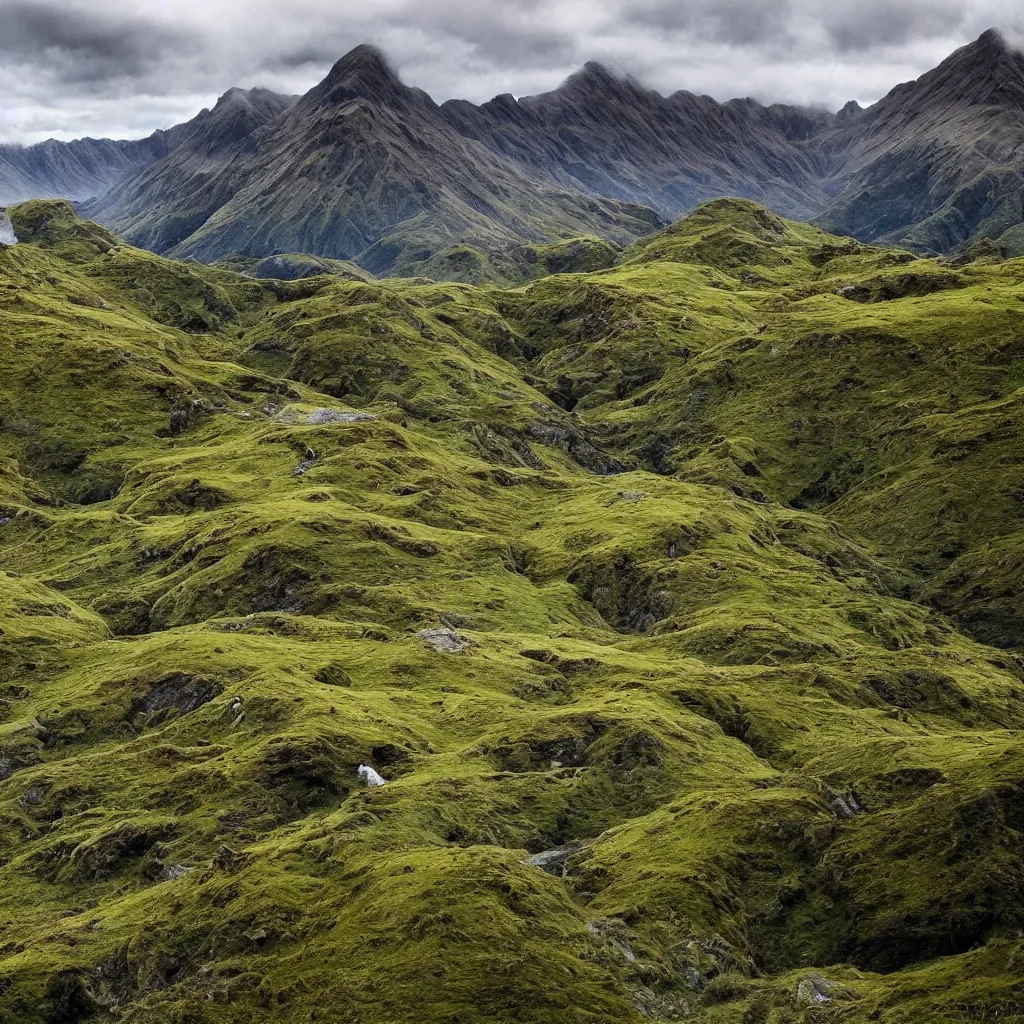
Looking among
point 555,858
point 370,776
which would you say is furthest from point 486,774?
point 555,858

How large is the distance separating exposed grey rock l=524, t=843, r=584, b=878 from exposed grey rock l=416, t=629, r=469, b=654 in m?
41.1

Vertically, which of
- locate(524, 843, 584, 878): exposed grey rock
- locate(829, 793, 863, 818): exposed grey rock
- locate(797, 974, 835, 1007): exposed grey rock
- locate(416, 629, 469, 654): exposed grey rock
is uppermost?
locate(416, 629, 469, 654): exposed grey rock

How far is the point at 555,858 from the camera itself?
231 ft

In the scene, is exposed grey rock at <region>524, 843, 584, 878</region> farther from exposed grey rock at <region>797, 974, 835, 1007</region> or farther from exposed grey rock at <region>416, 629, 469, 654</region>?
exposed grey rock at <region>416, 629, 469, 654</region>

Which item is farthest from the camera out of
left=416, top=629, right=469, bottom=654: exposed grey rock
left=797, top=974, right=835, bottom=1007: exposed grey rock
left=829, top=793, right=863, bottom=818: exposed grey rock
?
left=416, top=629, right=469, bottom=654: exposed grey rock

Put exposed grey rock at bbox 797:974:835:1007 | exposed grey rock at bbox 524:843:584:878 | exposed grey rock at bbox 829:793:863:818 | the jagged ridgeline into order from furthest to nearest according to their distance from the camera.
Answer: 1. exposed grey rock at bbox 829:793:863:818
2. exposed grey rock at bbox 524:843:584:878
3. the jagged ridgeline
4. exposed grey rock at bbox 797:974:835:1007

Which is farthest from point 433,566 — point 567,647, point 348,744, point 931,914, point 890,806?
point 931,914

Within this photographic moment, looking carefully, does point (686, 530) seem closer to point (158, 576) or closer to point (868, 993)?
point (158, 576)

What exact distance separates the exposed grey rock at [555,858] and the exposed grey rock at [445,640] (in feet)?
135

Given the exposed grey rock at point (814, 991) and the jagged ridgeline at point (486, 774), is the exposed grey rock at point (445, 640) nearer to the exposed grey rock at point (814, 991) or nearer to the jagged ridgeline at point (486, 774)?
the jagged ridgeline at point (486, 774)

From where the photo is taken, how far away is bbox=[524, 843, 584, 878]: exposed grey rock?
6875 centimetres

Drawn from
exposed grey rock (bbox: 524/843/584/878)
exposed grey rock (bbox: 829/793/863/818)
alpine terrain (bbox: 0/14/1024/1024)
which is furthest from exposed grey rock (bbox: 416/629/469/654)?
exposed grey rock (bbox: 829/793/863/818)

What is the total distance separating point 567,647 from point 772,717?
25.7 metres

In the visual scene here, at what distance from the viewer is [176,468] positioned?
18988cm
